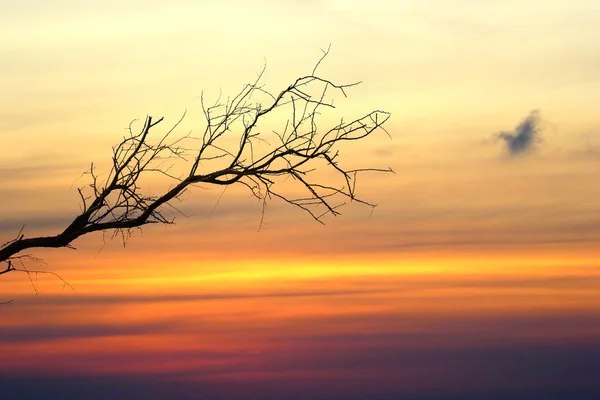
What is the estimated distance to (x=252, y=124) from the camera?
10703 mm

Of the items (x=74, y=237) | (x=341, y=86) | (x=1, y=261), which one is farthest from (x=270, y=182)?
(x=1, y=261)

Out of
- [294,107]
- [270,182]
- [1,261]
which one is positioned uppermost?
[294,107]

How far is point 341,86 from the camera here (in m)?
10.8

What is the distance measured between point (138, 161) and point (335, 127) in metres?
2.11

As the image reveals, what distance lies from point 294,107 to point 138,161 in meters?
1.73

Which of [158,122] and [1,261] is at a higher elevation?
[158,122]

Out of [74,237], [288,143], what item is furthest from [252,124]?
[74,237]

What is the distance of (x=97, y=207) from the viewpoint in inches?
422

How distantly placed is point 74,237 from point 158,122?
56.9 inches

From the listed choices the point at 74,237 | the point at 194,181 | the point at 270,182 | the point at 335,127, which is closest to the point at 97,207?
the point at 74,237

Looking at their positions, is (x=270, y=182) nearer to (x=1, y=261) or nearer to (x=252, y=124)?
(x=252, y=124)

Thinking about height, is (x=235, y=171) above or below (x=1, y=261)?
above

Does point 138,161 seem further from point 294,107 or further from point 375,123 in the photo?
point 375,123

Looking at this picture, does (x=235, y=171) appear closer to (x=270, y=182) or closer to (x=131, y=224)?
(x=270, y=182)
